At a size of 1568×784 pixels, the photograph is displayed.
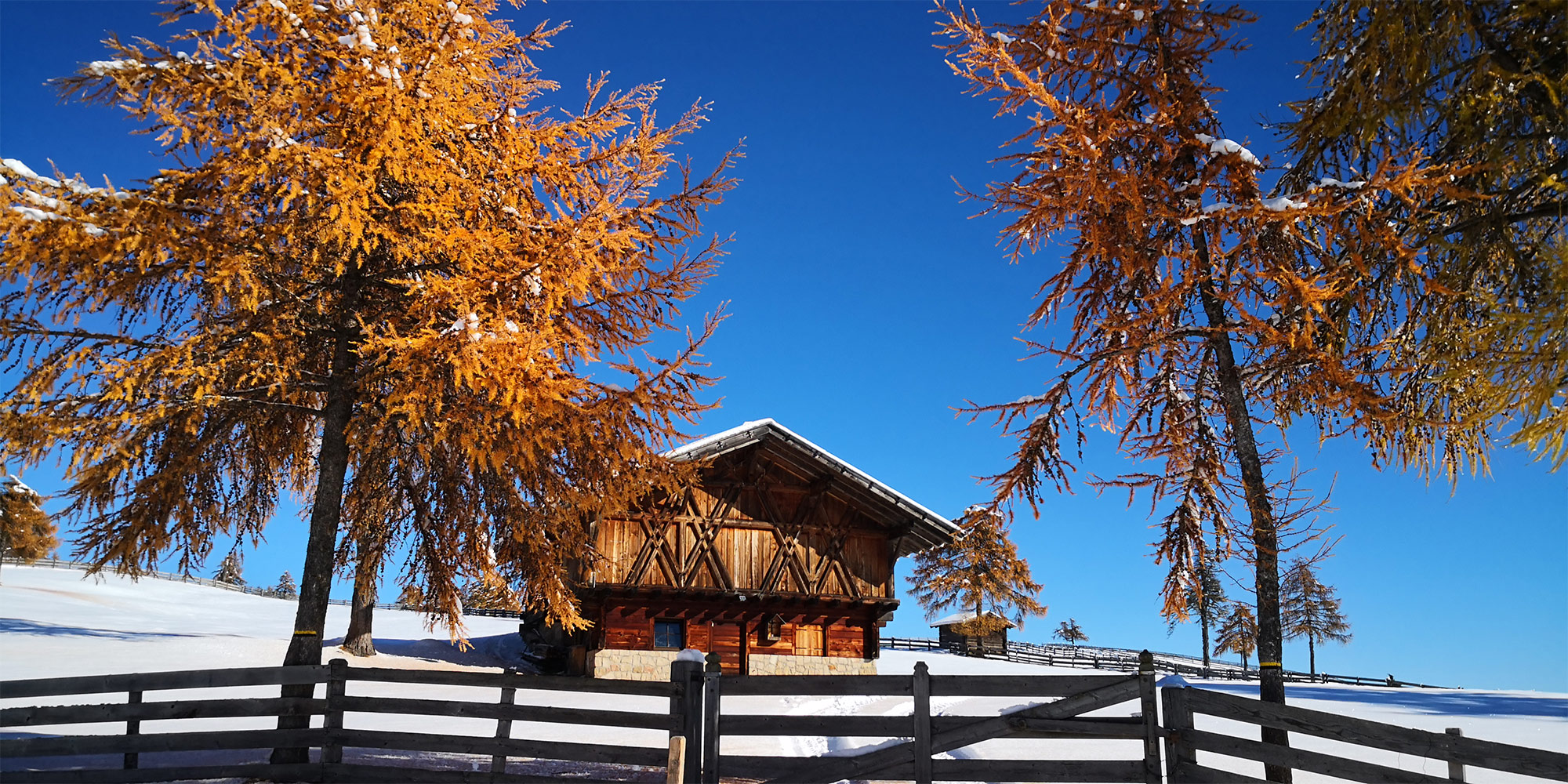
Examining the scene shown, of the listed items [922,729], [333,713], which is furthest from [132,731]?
[922,729]

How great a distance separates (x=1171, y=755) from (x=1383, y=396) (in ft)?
15.5

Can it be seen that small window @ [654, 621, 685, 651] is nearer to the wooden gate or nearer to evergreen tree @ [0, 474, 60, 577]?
the wooden gate

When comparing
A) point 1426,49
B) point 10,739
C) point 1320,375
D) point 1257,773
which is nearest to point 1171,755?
point 1320,375

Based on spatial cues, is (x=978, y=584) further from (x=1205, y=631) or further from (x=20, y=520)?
(x=20, y=520)

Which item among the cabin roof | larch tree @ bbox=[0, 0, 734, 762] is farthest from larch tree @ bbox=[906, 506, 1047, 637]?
larch tree @ bbox=[0, 0, 734, 762]

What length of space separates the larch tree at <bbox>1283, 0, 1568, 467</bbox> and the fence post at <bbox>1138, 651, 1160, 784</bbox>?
11.9ft

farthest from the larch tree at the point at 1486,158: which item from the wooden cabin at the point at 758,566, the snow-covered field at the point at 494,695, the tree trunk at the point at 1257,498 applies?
the wooden cabin at the point at 758,566

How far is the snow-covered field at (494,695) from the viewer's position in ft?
52.0

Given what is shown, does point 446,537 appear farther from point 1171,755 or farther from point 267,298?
point 1171,755

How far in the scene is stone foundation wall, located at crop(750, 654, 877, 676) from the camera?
24.7 metres

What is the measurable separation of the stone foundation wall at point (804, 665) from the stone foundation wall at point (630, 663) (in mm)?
2312

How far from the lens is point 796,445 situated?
959 inches

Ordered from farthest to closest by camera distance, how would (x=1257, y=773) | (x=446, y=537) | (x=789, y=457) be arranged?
(x=789, y=457), (x=1257, y=773), (x=446, y=537)

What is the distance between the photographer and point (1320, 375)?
32.5 feet
